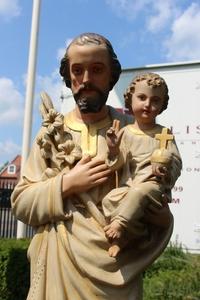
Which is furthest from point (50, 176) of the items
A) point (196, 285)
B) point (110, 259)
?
point (196, 285)

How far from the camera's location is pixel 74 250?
2451mm

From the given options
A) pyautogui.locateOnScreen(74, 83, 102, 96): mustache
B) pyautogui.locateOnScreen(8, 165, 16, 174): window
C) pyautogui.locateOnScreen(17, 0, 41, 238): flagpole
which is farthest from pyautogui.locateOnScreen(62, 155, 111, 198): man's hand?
pyautogui.locateOnScreen(8, 165, 16, 174): window

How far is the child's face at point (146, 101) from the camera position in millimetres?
2443

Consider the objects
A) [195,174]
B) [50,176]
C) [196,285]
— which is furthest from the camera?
[195,174]

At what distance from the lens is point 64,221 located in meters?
2.51

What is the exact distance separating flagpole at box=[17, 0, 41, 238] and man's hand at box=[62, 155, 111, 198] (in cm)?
792

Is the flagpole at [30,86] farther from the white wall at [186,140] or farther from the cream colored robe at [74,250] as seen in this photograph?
the cream colored robe at [74,250]

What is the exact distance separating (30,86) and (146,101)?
8.82 m

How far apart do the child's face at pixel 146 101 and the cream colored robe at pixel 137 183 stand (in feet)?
0.30

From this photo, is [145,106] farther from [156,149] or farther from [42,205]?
[42,205]

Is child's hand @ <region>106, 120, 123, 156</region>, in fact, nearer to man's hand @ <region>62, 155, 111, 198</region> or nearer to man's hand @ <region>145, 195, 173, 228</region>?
man's hand @ <region>62, 155, 111, 198</region>

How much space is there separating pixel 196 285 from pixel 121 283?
4555 mm

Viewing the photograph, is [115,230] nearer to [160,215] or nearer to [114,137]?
[160,215]

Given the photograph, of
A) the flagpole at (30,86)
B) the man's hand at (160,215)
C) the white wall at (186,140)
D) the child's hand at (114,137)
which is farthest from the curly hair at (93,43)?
the flagpole at (30,86)
